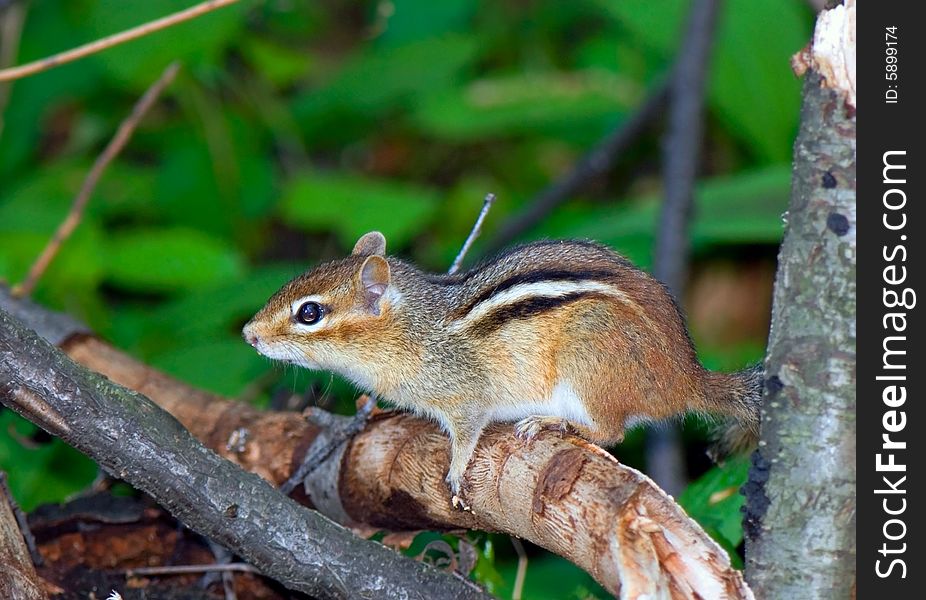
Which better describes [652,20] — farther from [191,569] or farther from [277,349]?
[191,569]

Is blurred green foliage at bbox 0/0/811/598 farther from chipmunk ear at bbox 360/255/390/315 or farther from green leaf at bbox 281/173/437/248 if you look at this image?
chipmunk ear at bbox 360/255/390/315

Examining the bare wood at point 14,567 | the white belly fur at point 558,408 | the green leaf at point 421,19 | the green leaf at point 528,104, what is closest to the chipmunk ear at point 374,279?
the white belly fur at point 558,408

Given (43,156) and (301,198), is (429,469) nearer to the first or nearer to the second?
(301,198)

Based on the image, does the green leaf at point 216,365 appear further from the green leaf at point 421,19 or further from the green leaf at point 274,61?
the green leaf at point 421,19

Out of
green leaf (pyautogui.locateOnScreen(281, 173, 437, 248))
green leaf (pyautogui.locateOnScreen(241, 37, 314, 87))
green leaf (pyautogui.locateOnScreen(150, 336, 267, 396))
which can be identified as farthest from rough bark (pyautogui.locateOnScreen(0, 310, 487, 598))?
green leaf (pyautogui.locateOnScreen(241, 37, 314, 87))

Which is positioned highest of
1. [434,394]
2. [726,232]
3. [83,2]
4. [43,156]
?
[83,2]
